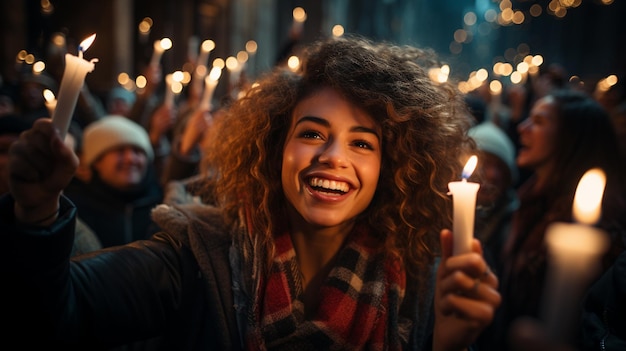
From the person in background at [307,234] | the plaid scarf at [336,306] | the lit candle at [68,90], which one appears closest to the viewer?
the lit candle at [68,90]

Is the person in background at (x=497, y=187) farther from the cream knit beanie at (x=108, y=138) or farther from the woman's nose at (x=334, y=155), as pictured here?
the cream knit beanie at (x=108, y=138)

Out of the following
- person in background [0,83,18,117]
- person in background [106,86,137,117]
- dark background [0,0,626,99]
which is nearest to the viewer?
person in background [0,83,18,117]

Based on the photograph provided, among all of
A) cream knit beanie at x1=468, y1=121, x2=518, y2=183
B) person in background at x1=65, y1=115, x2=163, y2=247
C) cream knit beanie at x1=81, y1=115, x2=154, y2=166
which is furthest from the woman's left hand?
cream knit beanie at x1=81, y1=115, x2=154, y2=166

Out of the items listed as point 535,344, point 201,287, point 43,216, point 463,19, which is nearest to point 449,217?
point 201,287

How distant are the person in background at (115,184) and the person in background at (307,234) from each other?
→ 60.9 inches

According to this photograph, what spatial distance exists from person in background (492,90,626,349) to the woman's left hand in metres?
1.90

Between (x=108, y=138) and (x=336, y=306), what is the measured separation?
2789 millimetres

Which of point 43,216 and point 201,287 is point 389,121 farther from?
point 43,216

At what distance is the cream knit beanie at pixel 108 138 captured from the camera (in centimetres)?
382

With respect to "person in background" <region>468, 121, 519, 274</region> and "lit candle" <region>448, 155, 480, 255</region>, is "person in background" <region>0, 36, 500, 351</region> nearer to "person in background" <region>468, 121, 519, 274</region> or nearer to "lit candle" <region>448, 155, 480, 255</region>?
"lit candle" <region>448, 155, 480, 255</region>

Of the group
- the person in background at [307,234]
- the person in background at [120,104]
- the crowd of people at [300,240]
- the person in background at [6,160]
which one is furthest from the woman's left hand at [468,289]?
the person in background at [120,104]

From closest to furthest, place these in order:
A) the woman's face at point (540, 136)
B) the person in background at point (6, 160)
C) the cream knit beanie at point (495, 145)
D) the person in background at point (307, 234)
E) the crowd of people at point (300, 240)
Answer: the crowd of people at point (300, 240) < the person in background at point (307, 234) < the person in background at point (6, 160) < the woman's face at point (540, 136) < the cream knit beanie at point (495, 145)

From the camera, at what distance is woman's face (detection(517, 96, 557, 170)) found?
3.32 meters

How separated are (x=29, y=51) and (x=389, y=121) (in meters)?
7.14
